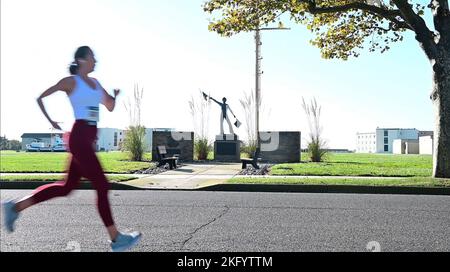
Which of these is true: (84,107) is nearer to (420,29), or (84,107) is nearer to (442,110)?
(442,110)

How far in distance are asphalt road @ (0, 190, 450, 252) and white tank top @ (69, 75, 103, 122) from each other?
2599 mm

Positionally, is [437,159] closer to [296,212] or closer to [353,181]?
[353,181]

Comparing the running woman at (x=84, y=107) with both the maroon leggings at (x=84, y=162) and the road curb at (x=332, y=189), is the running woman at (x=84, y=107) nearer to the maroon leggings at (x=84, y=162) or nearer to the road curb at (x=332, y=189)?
the maroon leggings at (x=84, y=162)

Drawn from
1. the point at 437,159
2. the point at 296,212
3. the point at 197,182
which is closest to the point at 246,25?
the point at 197,182

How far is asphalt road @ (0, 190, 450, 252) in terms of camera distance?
5391 millimetres

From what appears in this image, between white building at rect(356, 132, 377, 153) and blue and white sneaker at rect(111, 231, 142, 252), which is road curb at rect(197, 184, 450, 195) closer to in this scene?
blue and white sneaker at rect(111, 231, 142, 252)

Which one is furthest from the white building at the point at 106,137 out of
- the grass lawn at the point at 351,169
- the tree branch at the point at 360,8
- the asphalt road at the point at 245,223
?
the grass lawn at the point at 351,169

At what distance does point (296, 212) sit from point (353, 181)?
5250 mm

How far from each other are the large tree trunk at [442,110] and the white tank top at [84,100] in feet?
44.0

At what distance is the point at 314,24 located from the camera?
56.6ft

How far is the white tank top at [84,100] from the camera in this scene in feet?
8.34

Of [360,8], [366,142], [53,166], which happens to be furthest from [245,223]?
[366,142]

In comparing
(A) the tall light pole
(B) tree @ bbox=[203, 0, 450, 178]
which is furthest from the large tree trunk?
(A) the tall light pole
